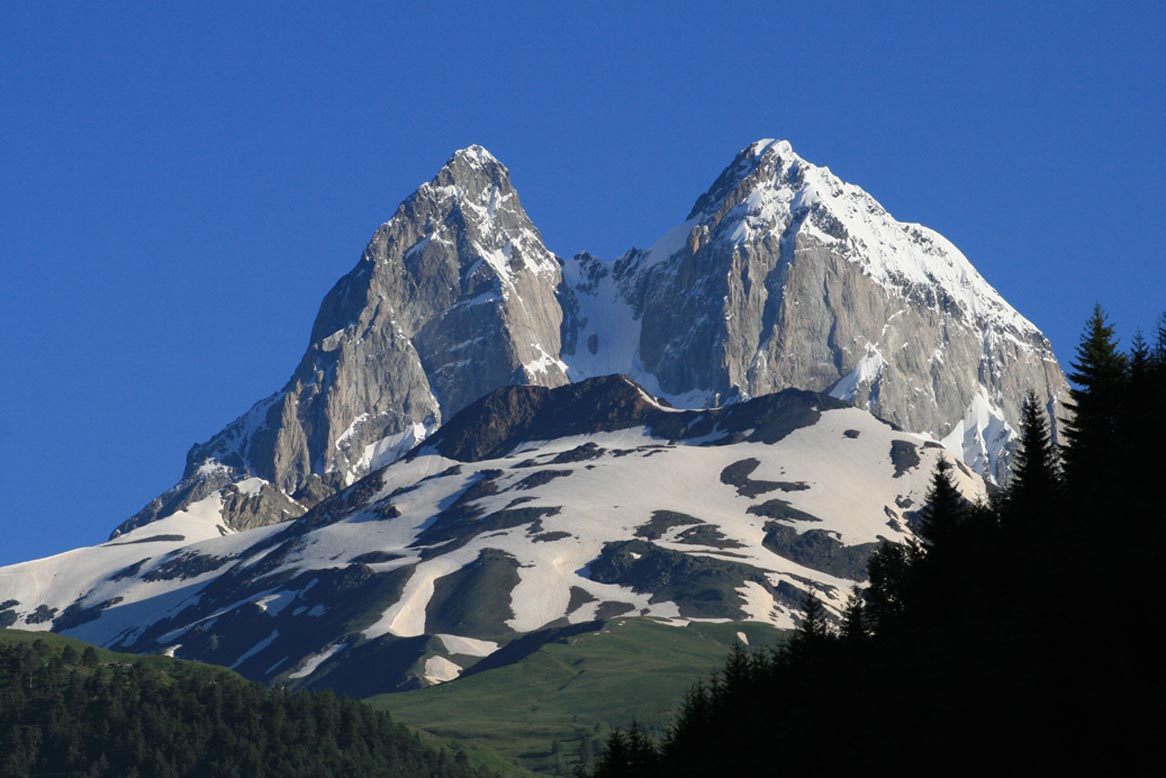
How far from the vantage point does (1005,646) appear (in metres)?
89.2

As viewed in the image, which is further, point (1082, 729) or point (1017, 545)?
point (1017, 545)

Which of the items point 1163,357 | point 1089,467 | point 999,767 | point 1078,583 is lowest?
point 999,767

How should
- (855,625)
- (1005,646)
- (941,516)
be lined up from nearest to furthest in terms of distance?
(1005,646) < (855,625) < (941,516)

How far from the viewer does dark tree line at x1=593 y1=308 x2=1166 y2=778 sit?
81.9m

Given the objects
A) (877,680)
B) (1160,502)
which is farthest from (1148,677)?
(877,680)

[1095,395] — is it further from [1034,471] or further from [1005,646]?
[1005,646]

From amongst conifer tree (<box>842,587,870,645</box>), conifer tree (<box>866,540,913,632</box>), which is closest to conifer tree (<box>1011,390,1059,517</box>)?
conifer tree (<box>866,540,913,632</box>)

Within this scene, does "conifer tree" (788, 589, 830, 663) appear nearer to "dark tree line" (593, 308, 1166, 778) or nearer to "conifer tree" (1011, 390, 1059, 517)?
"dark tree line" (593, 308, 1166, 778)

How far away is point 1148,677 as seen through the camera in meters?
79.3

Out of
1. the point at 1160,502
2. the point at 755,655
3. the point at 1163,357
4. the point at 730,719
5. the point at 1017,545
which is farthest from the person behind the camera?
the point at 755,655

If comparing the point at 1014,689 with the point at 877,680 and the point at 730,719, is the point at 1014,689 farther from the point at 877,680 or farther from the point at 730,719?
the point at 730,719

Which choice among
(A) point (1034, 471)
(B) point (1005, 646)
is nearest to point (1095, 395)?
(A) point (1034, 471)

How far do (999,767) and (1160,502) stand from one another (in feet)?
60.5

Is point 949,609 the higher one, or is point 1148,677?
point 949,609
